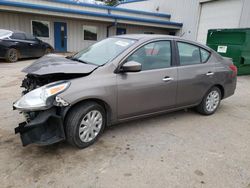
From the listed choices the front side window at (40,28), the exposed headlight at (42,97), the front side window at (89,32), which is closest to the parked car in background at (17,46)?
the front side window at (40,28)

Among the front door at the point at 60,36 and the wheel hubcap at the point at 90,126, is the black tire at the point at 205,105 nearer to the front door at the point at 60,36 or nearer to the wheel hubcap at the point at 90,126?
the wheel hubcap at the point at 90,126

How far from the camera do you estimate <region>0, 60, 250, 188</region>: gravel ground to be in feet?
7.81

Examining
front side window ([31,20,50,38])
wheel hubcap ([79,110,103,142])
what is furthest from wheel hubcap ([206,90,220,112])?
front side window ([31,20,50,38])

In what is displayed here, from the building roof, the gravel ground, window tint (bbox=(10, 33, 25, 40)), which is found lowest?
the gravel ground

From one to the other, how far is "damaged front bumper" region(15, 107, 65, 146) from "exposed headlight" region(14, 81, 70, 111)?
0.10 meters

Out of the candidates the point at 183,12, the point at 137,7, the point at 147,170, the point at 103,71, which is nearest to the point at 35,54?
the point at 103,71

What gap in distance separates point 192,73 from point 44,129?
272 centimetres

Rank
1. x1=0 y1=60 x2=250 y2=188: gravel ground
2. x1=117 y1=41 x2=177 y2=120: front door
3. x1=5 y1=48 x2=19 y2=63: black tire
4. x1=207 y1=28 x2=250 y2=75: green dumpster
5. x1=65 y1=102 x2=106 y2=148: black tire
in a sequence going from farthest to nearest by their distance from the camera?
x1=5 y1=48 x2=19 y2=63: black tire < x1=207 y1=28 x2=250 y2=75: green dumpster < x1=117 y1=41 x2=177 y2=120: front door < x1=65 y1=102 x2=106 y2=148: black tire < x1=0 y1=60 x2=250 y2=188: gravel ground

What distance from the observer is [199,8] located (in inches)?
615

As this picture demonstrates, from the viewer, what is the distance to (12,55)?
10125mm

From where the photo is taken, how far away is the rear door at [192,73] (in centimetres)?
383

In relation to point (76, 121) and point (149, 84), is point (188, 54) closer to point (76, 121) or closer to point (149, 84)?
point (149, 84)

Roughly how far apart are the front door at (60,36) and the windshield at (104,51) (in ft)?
41.4

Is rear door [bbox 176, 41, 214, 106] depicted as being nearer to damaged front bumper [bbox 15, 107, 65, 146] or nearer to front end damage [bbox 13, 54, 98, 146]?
front end damage [bbox 13, 54, 98, 146]
